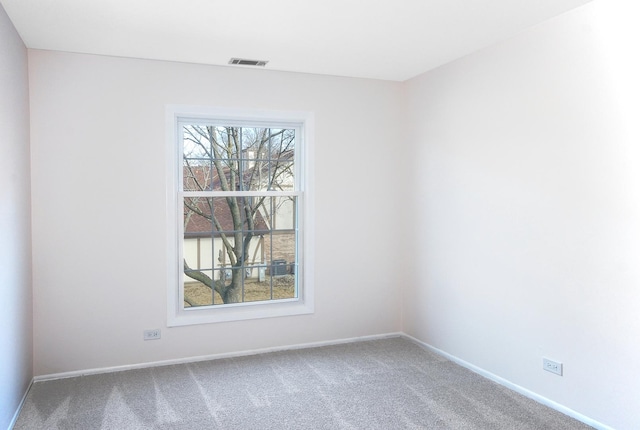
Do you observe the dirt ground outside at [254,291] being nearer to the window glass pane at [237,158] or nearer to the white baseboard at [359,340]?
the white baseboard at [359,340]

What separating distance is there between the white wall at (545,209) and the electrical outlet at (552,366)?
34 mm

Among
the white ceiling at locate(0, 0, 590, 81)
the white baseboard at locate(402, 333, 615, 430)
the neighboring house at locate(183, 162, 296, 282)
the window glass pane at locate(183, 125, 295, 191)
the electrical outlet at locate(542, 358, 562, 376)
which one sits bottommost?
the white baseboard at locate(402, 333, 615, 430)

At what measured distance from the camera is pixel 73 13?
9.64ft

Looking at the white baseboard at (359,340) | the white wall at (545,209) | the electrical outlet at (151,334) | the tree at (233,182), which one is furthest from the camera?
the tree at (233,182)

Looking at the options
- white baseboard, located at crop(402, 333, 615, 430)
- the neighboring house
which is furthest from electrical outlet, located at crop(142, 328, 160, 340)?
white baseboard, located at crop(402, 333, 615, 430)

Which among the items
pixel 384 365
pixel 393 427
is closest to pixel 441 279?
pixel 384 365

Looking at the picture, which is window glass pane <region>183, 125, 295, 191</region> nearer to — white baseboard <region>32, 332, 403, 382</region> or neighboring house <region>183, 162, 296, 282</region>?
neighboring house <region>183, 162, 296, 282</region>

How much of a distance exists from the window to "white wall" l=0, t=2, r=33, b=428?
1.02m

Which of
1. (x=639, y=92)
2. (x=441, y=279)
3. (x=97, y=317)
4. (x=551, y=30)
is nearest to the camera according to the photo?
(x=639, y=92)

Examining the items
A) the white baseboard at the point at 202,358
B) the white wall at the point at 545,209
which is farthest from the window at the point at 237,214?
the white wall at the point at 545,209

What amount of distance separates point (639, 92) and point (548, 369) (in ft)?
5.74

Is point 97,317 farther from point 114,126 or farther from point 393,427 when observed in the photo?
point 393,427

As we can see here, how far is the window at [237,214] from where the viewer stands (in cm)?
414

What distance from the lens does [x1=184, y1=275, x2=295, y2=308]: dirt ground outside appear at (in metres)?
4.29
